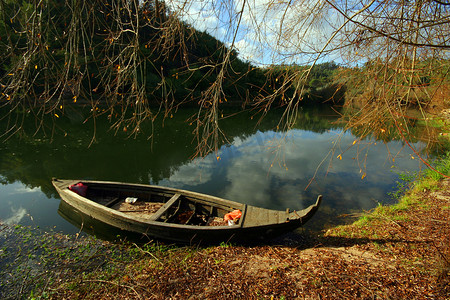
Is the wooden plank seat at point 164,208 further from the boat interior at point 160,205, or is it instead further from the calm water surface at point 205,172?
the calm water surface at point 205,172

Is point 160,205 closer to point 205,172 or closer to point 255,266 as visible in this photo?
point 255,266

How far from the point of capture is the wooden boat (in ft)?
13.8

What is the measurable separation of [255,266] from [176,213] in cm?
223

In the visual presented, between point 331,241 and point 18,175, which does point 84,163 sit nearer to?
point 18,175

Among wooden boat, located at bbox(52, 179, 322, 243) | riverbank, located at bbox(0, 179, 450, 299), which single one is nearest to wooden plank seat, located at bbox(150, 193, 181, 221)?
wooden boat, located at bbox(52, 179, 322, 243)

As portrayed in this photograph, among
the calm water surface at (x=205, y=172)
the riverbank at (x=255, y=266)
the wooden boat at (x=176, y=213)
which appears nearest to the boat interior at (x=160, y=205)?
the wooden boat at (x=176, y=213)

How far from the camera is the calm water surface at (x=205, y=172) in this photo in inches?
247

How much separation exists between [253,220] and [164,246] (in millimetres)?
1740

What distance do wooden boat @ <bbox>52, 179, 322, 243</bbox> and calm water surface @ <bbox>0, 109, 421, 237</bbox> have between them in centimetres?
74

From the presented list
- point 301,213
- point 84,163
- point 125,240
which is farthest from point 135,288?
point 84,163

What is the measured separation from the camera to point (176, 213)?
5.15 meters

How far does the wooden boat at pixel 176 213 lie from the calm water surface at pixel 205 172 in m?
0.74

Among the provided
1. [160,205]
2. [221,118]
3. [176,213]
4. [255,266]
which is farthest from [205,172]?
[221,118]

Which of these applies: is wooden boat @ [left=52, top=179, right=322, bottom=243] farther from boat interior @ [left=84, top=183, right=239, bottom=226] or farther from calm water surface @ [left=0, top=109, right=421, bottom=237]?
calm water surface @ [left=0, top=109, right=421, bottom=237]
